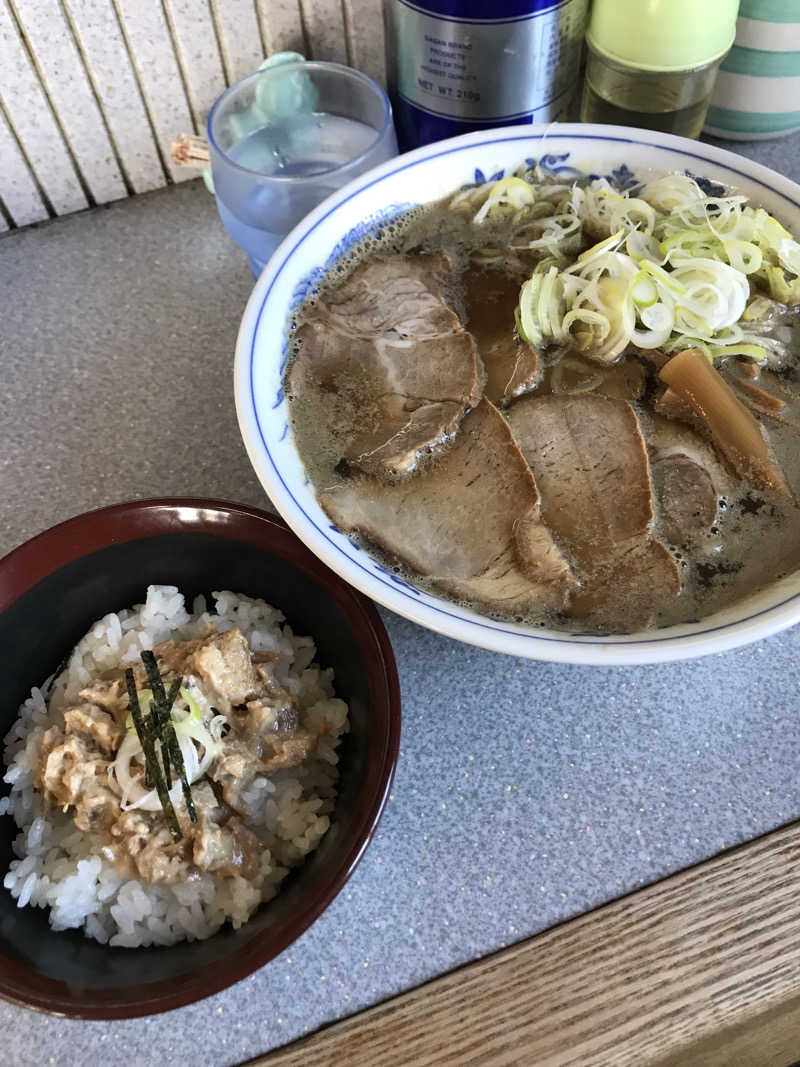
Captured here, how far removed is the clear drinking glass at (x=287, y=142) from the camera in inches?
55.1

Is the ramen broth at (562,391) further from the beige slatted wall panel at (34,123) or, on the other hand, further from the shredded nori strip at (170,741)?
the beige slatted wall panel at (34,123)

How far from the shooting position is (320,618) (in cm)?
111

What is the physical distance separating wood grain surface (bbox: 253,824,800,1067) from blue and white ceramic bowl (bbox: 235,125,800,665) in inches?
14.0

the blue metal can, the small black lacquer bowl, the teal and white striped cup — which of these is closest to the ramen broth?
the small black lacquer bowl

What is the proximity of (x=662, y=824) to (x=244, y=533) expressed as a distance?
0.67 metres

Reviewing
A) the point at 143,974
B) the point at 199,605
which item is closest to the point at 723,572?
the point at 199,605

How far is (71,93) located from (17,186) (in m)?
0.22

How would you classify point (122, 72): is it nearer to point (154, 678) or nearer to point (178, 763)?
point (154, 678)

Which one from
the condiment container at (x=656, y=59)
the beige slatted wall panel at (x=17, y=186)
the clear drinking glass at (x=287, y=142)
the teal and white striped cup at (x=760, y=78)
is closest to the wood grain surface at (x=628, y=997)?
the clear drinking glass at (x=287, y=142)

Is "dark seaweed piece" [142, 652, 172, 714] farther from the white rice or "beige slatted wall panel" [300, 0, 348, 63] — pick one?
"beige slatted wall panel" [300, 0, 348, 63]

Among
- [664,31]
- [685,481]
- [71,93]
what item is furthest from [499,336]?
[71,93]

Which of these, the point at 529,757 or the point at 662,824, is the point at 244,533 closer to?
the point at 529,757

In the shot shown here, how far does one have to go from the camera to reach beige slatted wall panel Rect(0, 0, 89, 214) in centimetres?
142

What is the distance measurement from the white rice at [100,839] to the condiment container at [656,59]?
113 cm
